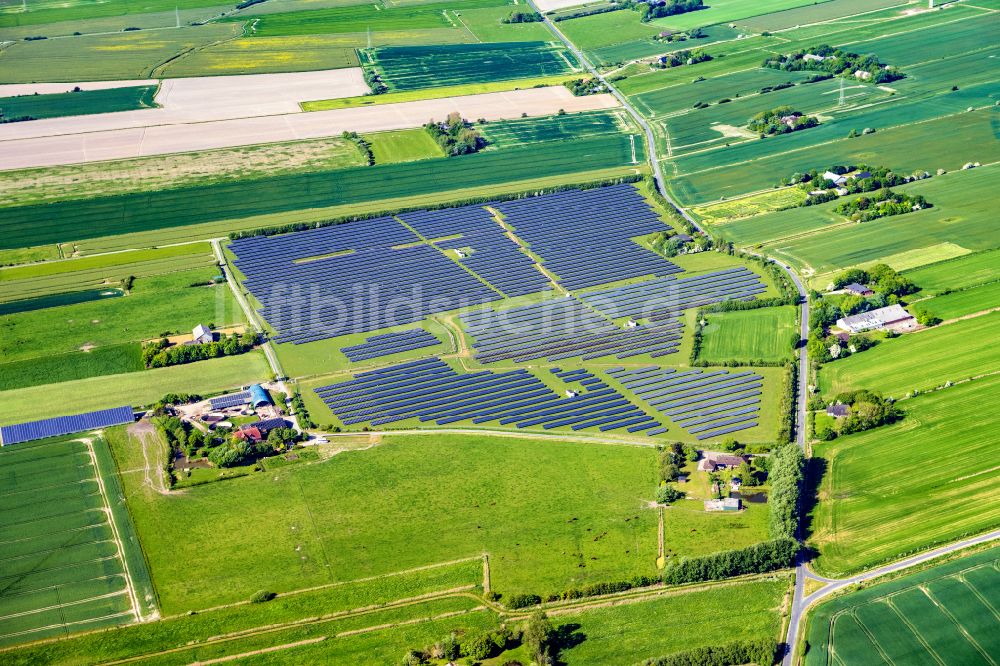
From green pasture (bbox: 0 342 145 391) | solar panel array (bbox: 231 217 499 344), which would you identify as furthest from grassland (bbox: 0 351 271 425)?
solar panel array (bbox: 231 217 499 344)

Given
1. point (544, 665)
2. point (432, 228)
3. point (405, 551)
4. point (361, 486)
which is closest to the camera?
point (544, 665)

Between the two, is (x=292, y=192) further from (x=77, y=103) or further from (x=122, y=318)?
(x=77, y=103)

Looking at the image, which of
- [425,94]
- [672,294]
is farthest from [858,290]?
[425,94]

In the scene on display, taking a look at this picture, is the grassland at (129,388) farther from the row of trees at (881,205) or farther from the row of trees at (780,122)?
the row of trees at (780,122)

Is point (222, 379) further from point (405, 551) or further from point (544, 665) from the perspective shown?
point (544, 665)

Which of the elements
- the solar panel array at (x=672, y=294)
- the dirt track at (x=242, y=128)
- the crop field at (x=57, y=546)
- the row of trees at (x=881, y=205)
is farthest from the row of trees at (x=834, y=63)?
the crop field at (x=57, y=546)

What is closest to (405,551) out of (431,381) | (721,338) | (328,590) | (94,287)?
(328,590)
